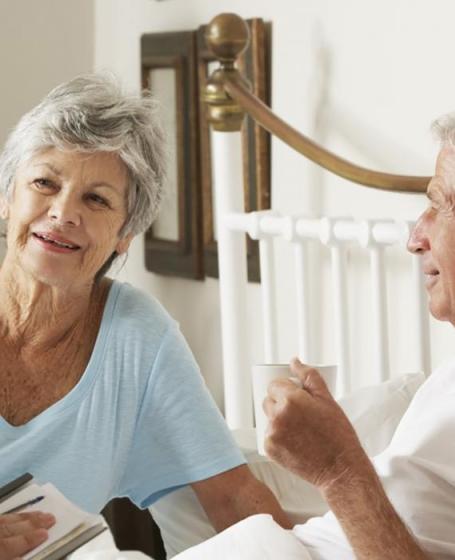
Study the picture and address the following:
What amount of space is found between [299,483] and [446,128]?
0.72 metres

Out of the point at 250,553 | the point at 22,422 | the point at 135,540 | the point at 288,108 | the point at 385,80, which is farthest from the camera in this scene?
the point at 135,540

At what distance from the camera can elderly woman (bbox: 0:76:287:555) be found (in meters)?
1.97

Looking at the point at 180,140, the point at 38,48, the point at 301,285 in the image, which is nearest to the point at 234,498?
the point at 301,285

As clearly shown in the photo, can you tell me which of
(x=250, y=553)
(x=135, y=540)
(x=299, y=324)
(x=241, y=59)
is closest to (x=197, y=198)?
(x=241, y=59)

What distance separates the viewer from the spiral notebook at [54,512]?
6.01ft

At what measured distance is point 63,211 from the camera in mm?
1960

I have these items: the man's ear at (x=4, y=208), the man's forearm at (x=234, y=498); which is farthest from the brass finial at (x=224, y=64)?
the man's forearm at (x=234, y=498)

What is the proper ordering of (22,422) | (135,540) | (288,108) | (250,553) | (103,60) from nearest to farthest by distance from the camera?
(250,553)
(22,422)
(288,108)
(135,540)
(103,60)

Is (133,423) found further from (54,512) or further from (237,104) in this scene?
(237,104)

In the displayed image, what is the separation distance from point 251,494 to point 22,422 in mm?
380

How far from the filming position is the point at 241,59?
2.85 meters

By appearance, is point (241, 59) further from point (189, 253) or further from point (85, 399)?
point (85, 399)

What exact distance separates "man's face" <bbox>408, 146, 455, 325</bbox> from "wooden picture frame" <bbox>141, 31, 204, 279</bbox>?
154 cm

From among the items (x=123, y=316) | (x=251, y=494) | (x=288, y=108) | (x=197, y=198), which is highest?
(x=288, y=108)
